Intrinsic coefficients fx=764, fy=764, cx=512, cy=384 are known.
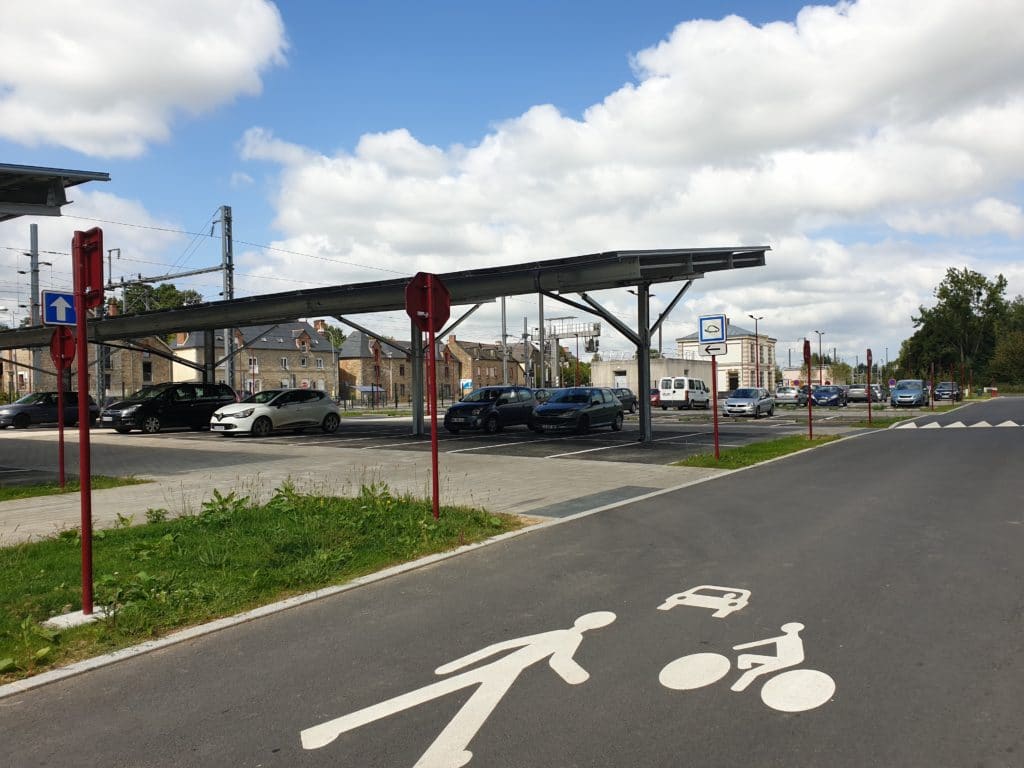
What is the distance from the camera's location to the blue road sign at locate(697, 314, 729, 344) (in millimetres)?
14811

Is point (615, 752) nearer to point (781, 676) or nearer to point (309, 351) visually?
point (781, 676)

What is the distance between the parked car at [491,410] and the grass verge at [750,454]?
906cm

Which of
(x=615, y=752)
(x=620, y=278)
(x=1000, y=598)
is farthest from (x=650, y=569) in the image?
(x=620, y=278)

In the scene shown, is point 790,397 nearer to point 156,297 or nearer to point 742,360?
point 742,360

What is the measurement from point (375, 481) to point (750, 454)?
27.6ft

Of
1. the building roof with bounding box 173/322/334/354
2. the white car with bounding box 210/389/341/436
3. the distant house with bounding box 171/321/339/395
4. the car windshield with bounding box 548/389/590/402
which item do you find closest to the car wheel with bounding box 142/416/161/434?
the white car with bounding box 210/389/341/436

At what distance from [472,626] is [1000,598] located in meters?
3.71

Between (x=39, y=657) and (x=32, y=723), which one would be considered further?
(x=39, y=657)

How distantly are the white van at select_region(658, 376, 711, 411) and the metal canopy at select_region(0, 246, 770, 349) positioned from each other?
27.1 metres

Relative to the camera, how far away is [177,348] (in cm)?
8956

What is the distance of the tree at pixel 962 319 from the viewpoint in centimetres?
9200

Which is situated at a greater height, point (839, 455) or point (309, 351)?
point (309, 351)

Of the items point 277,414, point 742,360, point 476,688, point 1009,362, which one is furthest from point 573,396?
point 1009,362

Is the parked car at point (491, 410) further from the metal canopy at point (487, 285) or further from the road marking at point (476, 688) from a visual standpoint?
the road marking at point (476, 688)
